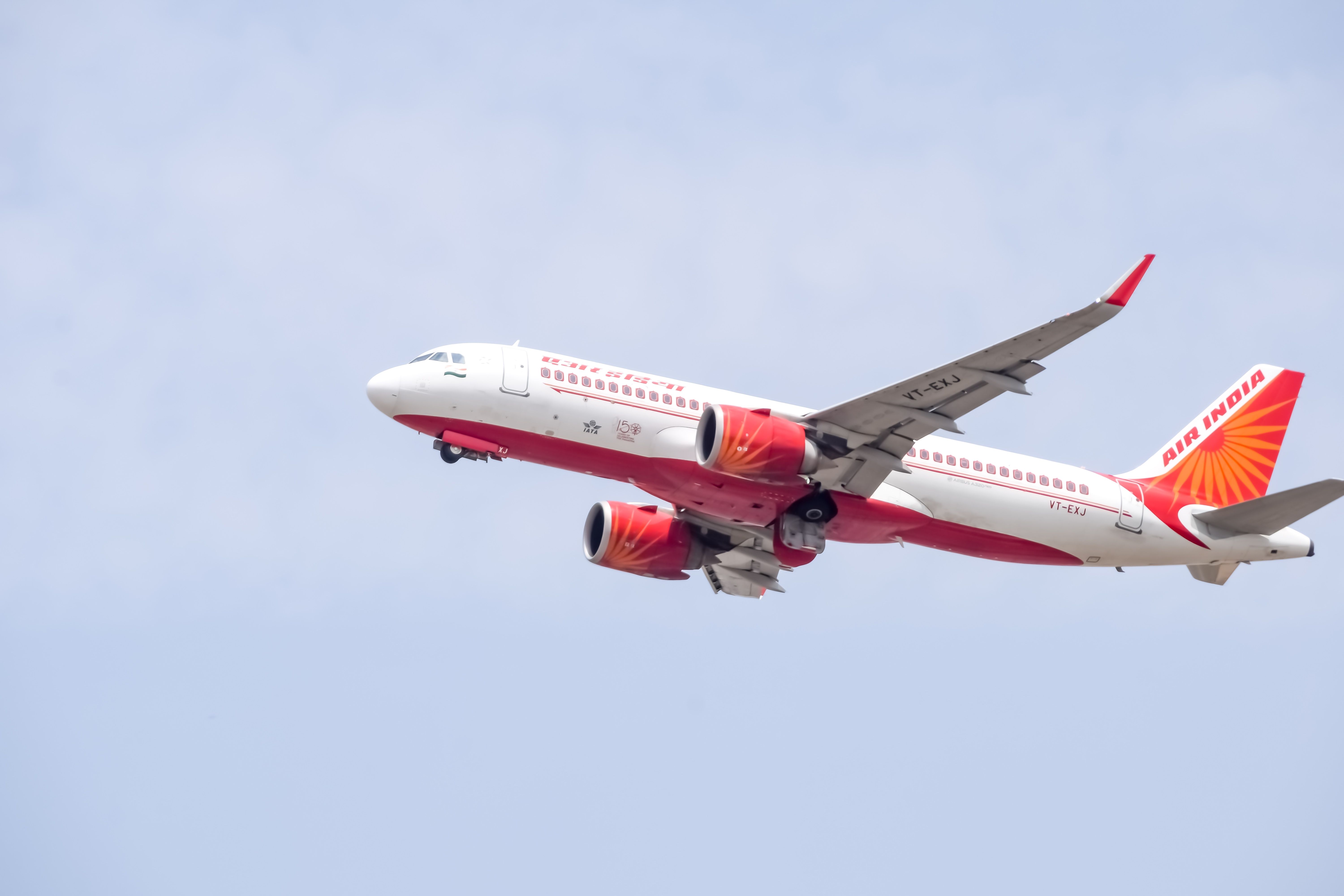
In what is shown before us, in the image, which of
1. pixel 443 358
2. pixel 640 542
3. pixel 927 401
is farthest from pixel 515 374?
pixel 927 401

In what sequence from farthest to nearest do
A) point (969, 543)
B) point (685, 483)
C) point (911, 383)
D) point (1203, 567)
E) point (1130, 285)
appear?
point (1203, 567)
point (969, 543)
point (685, 483)
point (911, 383)
point (1130, 285)

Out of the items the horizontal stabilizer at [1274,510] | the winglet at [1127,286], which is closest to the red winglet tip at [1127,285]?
the winglet at [1127,286]

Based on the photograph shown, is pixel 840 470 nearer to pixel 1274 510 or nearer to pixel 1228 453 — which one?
pixel 1274 510

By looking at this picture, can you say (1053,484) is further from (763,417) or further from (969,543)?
Result: (763,417)

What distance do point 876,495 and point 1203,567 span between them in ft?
41.6

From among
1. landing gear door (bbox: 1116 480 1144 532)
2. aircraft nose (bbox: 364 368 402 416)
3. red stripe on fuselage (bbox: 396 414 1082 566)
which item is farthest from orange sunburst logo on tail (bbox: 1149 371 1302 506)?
aircraft nose (bbox: 364 368 402 416)

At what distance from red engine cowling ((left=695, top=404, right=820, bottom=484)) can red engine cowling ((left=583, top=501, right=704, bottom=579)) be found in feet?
24.0

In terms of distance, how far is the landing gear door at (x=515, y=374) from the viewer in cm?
3912

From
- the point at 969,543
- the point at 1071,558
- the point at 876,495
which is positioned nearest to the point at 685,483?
the point at 876,495

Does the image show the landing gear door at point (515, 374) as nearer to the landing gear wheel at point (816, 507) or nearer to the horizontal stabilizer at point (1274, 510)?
the landing gear wheel at point (816, 507)

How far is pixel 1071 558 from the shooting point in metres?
44.5

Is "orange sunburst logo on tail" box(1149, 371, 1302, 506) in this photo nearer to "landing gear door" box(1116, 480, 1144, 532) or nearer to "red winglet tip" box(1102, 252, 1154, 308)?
"landing gear door" box(1116, 480, 1144, 532)

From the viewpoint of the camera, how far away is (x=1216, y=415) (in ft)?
157

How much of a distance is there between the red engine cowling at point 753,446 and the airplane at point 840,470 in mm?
51
